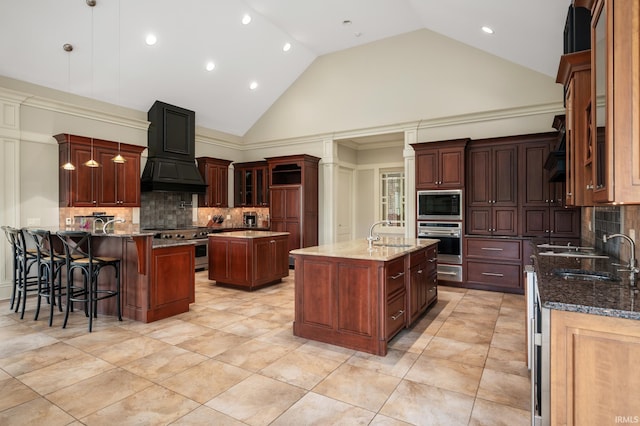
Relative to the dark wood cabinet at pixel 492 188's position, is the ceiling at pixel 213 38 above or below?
above

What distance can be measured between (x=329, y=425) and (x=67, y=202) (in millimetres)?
5501

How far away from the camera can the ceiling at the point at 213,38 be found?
4.80 metres

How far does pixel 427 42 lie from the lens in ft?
21.9

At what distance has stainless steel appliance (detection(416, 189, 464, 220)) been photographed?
6.00 meters

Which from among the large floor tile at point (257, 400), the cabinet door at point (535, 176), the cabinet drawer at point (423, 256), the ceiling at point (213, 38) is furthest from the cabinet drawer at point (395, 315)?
the ceiling at point (213, 38)

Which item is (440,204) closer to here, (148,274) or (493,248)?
(493,248)

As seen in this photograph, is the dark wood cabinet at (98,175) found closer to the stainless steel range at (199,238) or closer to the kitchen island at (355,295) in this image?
the stainless steel range at (199,238)

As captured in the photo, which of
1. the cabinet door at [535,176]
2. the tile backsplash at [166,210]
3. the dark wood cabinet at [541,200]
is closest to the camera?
the dark wood cabinet at [541,200]

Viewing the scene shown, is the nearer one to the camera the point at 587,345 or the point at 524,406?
the point at 587,345

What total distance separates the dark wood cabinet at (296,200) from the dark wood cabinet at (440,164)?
248 centimetres

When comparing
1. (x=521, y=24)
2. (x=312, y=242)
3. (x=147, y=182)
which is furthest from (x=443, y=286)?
(x=147, y=182)

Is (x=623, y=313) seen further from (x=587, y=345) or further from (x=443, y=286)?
(x=443, y=286)

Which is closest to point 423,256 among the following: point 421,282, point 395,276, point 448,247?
point 421,282

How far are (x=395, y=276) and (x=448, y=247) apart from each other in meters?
2.97
